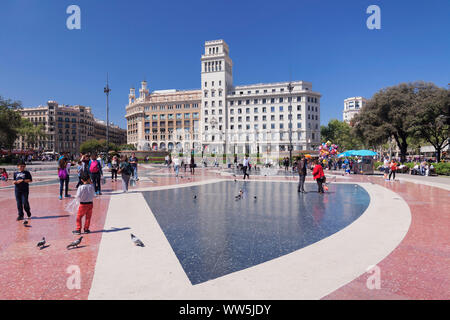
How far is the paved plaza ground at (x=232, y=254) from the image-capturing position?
3.62 m

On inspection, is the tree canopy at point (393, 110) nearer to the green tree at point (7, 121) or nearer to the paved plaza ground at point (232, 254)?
the paved plaza ground at point (232, 254)

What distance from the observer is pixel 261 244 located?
562 centimetres

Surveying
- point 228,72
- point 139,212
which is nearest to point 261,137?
point 228,72

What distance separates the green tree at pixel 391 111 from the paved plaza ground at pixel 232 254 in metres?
32.1

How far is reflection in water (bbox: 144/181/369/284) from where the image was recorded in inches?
188

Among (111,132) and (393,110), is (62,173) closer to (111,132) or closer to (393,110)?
(393,110)

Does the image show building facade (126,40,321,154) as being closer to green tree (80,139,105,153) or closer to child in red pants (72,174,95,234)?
green tree (80,139,105,153)

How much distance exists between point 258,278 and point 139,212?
5885mm

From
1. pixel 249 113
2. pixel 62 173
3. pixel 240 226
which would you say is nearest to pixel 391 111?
pixel 240 226

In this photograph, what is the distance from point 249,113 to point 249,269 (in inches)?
3445

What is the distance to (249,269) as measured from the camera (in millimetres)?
4270

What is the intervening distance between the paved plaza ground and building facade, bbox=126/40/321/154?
78.8 m
